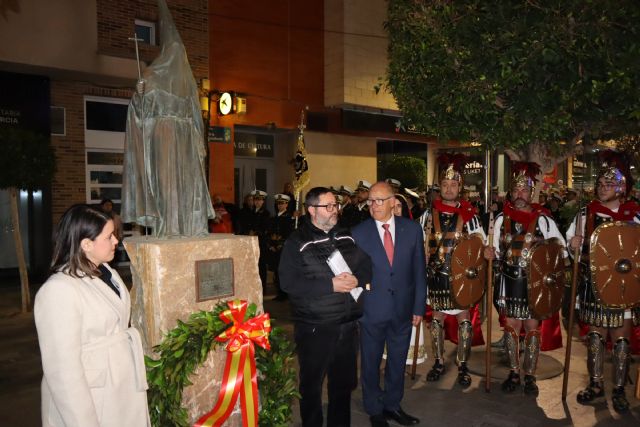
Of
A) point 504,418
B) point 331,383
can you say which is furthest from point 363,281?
point 504,418

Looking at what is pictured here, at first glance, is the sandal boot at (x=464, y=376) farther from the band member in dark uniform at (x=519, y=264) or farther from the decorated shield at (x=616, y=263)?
the decorated shield at (x=616, y=263)

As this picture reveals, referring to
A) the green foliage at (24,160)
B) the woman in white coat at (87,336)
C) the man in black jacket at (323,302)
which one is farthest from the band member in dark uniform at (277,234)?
the woman in white coat at (87,336)

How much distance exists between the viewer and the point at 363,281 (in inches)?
163

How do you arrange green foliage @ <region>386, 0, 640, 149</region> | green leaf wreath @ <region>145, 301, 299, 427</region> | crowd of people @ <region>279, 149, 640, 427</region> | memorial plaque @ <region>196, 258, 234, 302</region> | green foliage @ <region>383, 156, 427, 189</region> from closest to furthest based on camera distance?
green leaf wreath @ <region>145, 301, 299, 427</region> < memorial plaque @ <region>196, 258, 234, 302</region> < crowd of people @ <region>279, 149, 640, 427</region> < green foliage @ <region>386, 0, 640, 149</region> < green foliage @ <region>383, 156, 427, 189</region>

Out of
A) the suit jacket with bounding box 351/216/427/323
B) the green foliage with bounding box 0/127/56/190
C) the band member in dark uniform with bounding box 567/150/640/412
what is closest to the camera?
the suit jacket with bounding box 351/216/427/323

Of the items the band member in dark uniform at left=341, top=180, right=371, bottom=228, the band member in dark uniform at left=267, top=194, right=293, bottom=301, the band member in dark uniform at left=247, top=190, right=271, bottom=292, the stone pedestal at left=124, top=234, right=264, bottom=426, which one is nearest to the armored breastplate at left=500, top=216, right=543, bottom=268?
the stone pedestal at left=124, top=234, right=264, bottom=426

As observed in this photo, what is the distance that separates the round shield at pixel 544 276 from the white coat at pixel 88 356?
369 centimetres

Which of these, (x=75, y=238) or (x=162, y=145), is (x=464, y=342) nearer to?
(x=162, y=145)

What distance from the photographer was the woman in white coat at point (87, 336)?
7.55 feet

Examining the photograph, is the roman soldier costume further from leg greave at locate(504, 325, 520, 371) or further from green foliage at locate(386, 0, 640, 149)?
green foliage at locate(386, 0, 640, 149)

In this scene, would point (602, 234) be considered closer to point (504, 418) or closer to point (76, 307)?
point (504, 418)

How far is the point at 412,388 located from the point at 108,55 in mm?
10258

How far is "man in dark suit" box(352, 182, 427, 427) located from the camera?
4387 mm

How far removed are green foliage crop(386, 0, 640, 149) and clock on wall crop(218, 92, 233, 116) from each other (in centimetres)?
845
